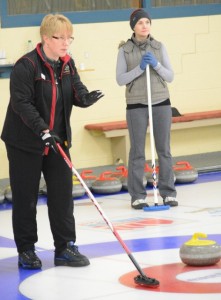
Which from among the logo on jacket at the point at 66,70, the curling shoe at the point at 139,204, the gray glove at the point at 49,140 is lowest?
the curling shoe at the point at 139,204

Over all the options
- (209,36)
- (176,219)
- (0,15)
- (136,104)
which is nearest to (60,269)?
(176,219)

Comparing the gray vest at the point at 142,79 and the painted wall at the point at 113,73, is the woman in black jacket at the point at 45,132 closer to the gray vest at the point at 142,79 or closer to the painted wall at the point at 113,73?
the gray vest at the point at 142,79

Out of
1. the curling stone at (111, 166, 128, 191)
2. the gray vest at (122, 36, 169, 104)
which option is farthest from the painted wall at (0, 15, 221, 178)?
the gray vest at (122, 36, 169, 104)

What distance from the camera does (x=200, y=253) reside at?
5410mm

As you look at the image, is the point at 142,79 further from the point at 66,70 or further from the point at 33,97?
the point at 33,97

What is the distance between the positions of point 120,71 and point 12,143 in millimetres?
2439

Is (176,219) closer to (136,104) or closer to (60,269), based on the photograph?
(136,104)

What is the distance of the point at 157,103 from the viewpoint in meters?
7.89

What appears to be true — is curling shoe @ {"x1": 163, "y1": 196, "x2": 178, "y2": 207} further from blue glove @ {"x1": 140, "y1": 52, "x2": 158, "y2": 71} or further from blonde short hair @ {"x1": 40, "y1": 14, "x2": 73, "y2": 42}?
blonde short hair @ {"x1": 40, "y1": 14, "x2": 73, "y2": 42}

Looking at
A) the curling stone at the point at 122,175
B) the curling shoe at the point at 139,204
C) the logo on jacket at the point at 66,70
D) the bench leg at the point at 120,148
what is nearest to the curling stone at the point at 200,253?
the logo on jacket at the point at 66,70

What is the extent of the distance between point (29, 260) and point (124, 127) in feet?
16.2

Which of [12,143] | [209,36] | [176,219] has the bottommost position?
[176,219]

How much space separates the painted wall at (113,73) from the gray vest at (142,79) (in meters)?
2.58

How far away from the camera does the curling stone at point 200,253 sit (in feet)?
17.7
